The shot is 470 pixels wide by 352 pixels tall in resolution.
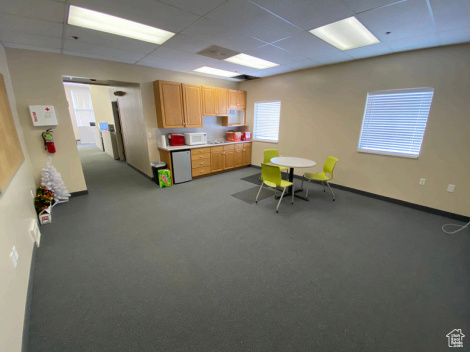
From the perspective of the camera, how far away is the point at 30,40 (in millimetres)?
2756

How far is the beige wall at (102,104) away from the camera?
704cm

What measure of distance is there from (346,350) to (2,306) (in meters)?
2.29

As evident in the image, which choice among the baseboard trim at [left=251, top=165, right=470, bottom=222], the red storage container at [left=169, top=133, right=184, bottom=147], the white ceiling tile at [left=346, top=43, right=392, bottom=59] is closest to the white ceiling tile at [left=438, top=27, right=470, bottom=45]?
the white ceiling tile at [left=346, top=43, right=392, bottom=59]

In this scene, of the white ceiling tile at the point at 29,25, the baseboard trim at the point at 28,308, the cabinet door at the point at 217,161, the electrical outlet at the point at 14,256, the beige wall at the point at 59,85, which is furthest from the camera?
the cabinet door at the point at 217,161

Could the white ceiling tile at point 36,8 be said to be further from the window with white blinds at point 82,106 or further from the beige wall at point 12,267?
the window with white blinds at point 82,106

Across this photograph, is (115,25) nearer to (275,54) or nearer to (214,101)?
(275,54)

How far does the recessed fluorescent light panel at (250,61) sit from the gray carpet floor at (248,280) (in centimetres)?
294

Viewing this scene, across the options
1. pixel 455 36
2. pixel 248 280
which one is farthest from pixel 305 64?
pixel 248 280

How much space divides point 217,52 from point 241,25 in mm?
1114

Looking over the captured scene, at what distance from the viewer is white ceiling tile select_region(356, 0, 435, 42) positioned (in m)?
1.97

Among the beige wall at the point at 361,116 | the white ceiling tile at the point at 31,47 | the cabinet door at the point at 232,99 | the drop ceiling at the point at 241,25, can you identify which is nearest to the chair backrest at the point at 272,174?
the beige wall at the point at 361,116

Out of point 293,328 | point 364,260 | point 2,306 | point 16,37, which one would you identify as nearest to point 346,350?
point 293,328

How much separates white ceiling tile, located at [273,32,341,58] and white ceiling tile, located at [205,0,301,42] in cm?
19

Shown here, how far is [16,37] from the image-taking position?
2.63 m
